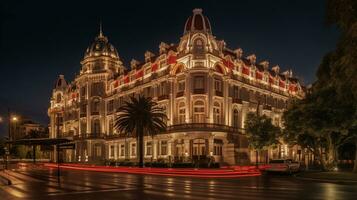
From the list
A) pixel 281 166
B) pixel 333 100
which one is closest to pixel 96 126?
pixel 281 166

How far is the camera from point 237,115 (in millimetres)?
62719

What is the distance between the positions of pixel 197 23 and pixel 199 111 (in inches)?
515

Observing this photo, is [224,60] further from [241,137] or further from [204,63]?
[241,137]

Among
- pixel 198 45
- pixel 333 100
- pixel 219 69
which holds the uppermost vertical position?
pixel 198 45

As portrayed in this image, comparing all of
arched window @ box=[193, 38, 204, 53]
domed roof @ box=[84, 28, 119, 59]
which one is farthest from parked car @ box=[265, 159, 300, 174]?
domed roof @ box=[84, 28, 119, 59]

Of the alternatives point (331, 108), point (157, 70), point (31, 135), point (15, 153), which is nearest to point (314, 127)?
point (331, 108)

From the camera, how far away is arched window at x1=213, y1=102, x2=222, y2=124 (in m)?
56.8

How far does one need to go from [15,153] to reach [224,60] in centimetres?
8080

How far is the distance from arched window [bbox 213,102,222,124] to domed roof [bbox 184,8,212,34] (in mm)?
10956

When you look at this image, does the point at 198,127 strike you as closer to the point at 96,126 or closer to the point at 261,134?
the point at 261,134

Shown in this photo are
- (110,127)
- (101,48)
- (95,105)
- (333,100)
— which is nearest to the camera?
(333,100)

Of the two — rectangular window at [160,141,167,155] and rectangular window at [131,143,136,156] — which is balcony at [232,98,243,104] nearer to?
rectangular window at [160,141,167,155]

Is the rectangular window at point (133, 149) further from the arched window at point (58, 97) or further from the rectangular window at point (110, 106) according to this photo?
the arched window at point (58, 97)

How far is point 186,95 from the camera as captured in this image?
183 ft
